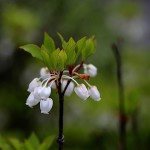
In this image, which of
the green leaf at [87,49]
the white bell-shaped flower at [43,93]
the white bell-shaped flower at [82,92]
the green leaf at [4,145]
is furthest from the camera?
the green leaf at [4,145]

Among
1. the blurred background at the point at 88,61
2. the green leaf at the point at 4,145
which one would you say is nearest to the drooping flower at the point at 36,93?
the green leaf at the point at 4,145

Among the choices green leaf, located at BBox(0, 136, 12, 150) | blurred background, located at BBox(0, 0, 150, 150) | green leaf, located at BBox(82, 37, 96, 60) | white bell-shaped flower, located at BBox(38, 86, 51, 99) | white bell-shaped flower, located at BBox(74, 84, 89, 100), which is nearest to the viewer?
white bell-shaped flower, located at BBox(38, 86, 51, 99)

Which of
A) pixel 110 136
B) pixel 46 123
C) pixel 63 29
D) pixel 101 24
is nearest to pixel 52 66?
pixel 110 136

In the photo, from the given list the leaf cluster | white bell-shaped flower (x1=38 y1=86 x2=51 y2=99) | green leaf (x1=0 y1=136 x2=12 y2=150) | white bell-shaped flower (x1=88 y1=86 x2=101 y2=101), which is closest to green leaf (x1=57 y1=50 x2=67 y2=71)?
the leaf cluster

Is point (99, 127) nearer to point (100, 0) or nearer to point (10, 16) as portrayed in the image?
point (10, 16)

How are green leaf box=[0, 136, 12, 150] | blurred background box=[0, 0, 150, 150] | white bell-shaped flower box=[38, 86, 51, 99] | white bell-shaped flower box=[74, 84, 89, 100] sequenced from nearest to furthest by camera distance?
white bell-shaped flower box=[38, 86, 51, 99], white bell-shaped flower box=[74, 84, 89, 100], green leaf box=[0, 136, 12, 150], blurred background box=[0, 0, 150, 150]

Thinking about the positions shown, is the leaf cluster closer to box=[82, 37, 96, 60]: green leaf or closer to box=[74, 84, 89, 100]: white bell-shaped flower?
box=[82, 37, 96, 60]: green leaf

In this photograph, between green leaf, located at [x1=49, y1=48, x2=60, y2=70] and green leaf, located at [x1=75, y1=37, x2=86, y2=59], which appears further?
green leaf, located at [x1=75, y1=37, x2=86, y2=59]

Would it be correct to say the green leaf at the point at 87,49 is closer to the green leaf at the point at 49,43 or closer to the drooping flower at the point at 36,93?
the green leaf at the point at 49,43
